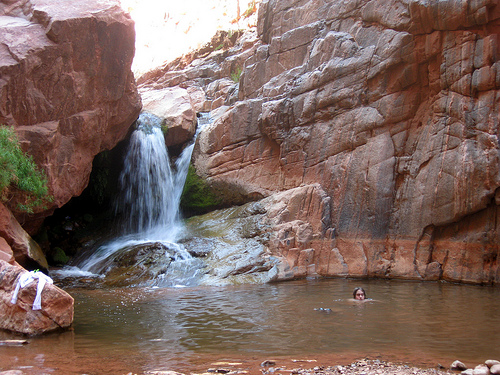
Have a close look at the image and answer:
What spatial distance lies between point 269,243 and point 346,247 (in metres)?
2.92

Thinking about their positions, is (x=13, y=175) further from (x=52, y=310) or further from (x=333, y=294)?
A: (x=333, y=294)

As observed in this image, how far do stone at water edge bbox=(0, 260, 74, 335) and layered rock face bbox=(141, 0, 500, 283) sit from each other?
356 inches

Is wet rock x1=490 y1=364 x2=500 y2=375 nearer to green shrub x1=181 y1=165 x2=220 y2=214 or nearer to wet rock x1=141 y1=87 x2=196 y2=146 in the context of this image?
green shrub x1=181 y1=165 x2=220 y2=214

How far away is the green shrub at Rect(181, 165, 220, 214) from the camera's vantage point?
1997 centimetres

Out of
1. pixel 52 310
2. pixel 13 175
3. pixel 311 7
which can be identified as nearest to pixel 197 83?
pixel 311 7

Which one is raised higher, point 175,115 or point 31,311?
point 175,115

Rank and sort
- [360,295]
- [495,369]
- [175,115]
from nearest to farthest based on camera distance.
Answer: [495,369]
[360,295]
[175,115]

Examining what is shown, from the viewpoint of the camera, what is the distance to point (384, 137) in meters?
16.5

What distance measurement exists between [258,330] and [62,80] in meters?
11.1

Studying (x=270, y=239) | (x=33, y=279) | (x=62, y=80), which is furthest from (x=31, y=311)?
(x=270, y=239)

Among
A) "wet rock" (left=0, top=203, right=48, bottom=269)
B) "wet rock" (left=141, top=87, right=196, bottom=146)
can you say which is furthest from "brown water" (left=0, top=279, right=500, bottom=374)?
"wet rock" (left=141, top=87, right=196, bottom=146)

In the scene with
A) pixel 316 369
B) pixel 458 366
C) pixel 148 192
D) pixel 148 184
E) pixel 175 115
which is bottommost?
pixel 316 369

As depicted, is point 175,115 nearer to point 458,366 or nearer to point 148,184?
point 148,184

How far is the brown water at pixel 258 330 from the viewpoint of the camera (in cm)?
629
